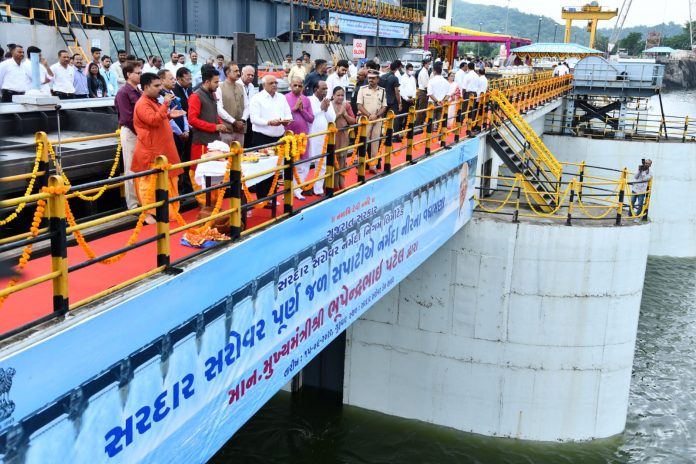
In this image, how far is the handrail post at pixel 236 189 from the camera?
19.5 ft

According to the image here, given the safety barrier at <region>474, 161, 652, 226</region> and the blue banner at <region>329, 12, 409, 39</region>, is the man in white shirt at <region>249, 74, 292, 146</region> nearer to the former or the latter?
the safety barrier at <region>474, 161, 652, 226</region>

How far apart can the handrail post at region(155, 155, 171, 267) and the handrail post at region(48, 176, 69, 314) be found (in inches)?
35.6

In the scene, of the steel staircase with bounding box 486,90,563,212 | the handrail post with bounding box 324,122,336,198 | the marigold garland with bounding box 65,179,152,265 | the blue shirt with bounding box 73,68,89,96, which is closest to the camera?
the marigold garland with bounding box 65,179,152,265

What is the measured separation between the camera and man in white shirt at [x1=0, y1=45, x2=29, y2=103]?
1252 centimetres

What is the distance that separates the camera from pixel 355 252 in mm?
8672

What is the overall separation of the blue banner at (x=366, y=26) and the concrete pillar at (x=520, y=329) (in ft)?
97.4

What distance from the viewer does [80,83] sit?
13.5m

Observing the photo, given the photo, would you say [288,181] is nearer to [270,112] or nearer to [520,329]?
[270,112]

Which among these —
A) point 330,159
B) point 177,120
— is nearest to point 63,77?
point 177,120

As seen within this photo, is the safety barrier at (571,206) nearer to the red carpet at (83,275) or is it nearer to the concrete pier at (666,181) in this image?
the red carpet at (83,275)

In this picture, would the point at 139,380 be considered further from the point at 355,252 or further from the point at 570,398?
the point at 570,398

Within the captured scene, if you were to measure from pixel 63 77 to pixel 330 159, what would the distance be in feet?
24.9

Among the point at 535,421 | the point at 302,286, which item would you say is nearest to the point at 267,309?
the point at 302,286

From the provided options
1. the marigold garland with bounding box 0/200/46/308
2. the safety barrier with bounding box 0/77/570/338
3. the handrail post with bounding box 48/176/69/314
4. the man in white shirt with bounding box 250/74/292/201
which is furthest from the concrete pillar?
the handrail post with bounding box 48/176/69/314
